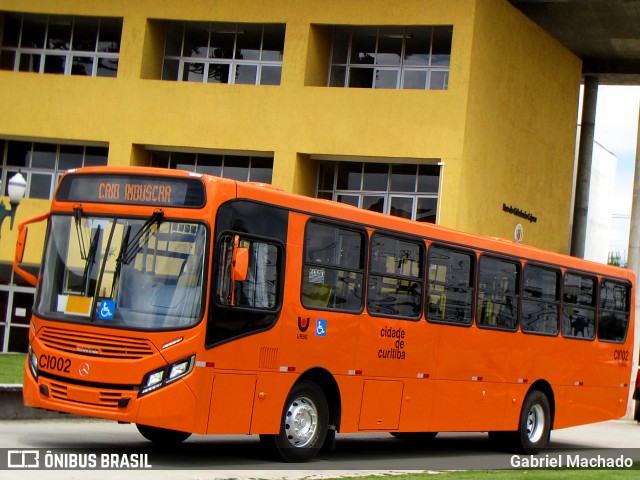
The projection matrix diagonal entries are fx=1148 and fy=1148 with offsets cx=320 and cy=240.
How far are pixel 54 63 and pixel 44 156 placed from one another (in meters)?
2.83

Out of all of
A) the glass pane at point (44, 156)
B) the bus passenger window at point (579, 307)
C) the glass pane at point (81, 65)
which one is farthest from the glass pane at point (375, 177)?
the bus passenger window at point (579, 307)

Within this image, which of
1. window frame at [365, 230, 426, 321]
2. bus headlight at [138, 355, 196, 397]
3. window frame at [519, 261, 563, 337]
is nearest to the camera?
bus headlight at [138, 355, 196, 397]

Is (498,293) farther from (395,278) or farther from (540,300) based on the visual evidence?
(395,278)

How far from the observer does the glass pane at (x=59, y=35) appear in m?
34.2

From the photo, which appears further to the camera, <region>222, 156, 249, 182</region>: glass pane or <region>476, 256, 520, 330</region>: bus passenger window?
<region>222, 156, 249, 182</region>: glass pane

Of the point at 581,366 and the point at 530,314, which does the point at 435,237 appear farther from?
the point at 581,366

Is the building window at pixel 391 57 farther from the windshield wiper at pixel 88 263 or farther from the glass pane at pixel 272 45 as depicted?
the windshield wiper at pixel 88 263

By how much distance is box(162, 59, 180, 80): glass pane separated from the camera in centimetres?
3366

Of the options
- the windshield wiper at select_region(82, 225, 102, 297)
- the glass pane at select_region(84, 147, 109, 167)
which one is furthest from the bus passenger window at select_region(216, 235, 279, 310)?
the glass pane at select_region(84, 147, 109, 167)

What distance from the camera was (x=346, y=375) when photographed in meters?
14.4

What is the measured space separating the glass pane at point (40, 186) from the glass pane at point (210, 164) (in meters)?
4.49

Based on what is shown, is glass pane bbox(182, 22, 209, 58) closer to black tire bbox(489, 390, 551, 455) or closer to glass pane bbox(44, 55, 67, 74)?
glass pane bbox(44, 55, 67, 74)

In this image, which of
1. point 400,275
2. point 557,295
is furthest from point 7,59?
point 400,275

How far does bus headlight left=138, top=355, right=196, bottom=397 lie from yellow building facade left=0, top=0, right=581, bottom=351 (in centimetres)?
1856
